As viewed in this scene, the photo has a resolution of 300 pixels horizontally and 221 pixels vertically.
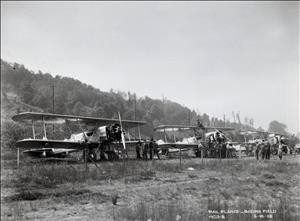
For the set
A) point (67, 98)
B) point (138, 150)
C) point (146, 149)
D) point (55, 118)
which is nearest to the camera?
→ point (55, 118)

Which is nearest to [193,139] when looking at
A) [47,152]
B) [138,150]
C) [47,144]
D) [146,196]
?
[138,150]

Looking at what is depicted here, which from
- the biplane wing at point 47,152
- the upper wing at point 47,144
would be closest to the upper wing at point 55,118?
the upper wing at point 47,144

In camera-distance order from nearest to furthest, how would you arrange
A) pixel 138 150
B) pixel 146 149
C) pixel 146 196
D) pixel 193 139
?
pixel 146 196
pixel 146 149
pixel 138 150
pixel 193 139

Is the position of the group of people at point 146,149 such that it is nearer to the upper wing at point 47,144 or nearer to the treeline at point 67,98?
the upper wing at point 47,144

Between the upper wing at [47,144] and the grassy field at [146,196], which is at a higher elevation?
the upper wing at [47,144]

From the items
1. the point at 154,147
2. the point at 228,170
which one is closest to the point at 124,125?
the point at 154,147

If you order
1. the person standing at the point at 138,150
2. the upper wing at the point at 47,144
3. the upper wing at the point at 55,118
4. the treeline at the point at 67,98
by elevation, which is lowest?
the person standing at the point at 138,150

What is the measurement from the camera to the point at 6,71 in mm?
90938

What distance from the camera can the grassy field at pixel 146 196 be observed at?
21.8ft

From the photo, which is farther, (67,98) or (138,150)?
(67,98)

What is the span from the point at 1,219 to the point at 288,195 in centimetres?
729

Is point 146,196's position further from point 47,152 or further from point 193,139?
point 193,139

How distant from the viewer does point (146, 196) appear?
893 cm

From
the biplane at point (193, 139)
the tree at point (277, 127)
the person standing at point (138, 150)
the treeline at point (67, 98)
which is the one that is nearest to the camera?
the person standing at point (138, 150)
